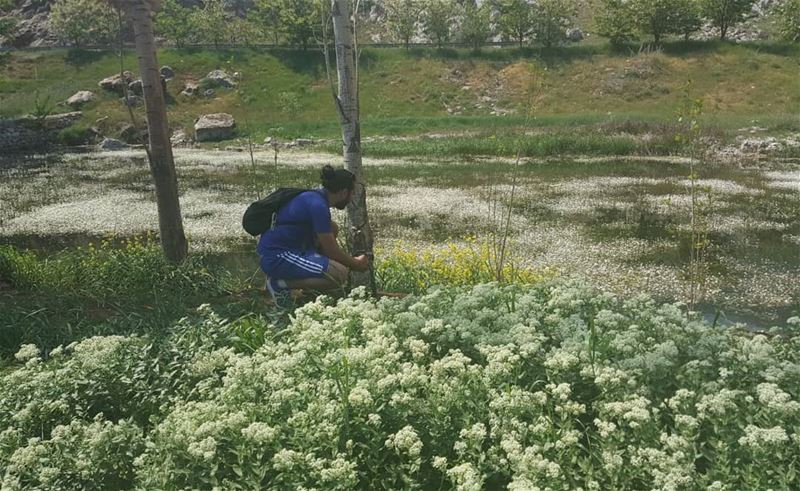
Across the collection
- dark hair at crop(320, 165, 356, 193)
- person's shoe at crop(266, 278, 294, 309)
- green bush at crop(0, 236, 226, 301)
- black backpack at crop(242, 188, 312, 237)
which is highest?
dark hair at crop(320, 165, 356, 193)

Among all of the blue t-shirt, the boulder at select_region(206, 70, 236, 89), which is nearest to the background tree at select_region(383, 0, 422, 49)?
the boulder at select_region(206, 70, 236, 89)

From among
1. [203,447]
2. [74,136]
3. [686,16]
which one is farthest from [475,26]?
[203,447]

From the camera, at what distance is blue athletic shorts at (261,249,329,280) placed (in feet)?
24.0

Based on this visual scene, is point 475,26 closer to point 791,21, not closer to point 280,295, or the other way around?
point 791,21

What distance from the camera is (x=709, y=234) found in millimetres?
15891

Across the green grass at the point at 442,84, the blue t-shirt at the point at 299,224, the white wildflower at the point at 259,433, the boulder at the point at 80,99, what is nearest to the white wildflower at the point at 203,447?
the white wildflower at the point at 259,433

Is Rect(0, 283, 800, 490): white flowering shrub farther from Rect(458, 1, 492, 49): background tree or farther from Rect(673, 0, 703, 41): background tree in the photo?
Rect(673, 0, 703, 41): background tree

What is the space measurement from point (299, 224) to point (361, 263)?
0.89 metres

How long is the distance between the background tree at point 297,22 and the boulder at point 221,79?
11.6 m

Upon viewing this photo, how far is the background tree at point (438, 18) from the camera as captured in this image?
3300 inches

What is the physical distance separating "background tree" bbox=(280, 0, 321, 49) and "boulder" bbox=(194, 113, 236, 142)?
27.8 m

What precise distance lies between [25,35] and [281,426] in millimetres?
130966

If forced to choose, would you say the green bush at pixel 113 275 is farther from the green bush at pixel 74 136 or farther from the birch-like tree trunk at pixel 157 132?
the green bush at pixel 74 136

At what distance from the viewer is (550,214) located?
730 inches
